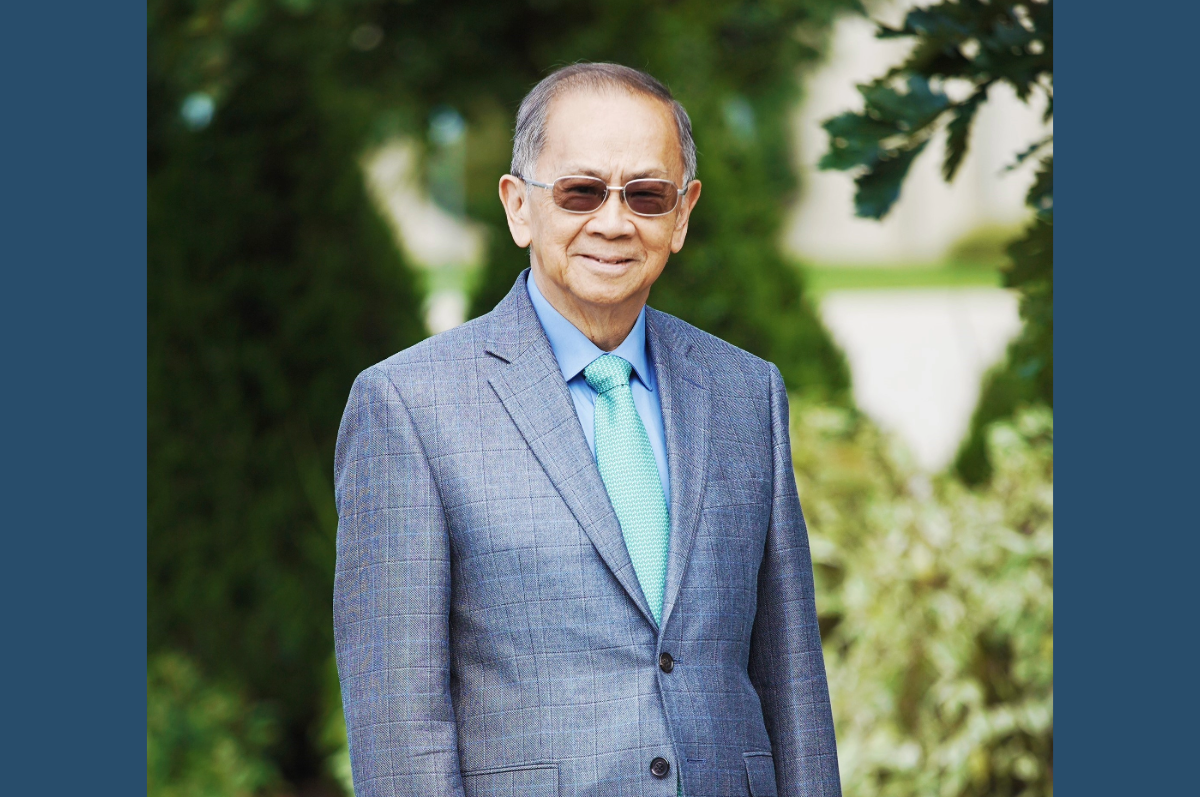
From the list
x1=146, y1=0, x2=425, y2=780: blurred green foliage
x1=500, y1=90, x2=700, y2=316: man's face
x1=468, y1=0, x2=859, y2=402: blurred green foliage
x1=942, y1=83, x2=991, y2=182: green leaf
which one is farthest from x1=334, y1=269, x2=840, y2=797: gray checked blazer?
x1=146, y1=0, x2=425, y2=780: blurred green foliage

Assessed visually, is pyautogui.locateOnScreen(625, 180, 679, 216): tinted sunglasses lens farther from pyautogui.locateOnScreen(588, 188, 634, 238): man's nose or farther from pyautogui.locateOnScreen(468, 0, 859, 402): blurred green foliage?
pyautogui.locateOnScreen(468, 0, 859, 402): blurred green foliage

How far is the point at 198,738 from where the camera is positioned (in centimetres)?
512

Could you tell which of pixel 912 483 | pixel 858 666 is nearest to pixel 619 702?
pixel 858 666

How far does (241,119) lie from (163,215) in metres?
0.56

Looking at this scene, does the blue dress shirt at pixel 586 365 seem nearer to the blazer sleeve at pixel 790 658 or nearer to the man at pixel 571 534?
the man at pixel 571 534

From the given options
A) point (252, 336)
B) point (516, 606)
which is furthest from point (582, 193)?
point (252, 336)

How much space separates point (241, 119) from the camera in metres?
5.81

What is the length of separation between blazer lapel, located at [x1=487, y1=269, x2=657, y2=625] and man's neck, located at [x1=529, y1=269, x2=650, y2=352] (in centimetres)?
5

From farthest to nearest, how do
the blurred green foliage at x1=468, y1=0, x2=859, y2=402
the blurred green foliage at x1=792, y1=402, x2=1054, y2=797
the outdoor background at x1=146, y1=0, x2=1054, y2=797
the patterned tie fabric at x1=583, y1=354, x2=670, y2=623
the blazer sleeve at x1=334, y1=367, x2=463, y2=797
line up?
the blurred green foliage at x1=468, y1=0, x2=859, y2=402 < the outdoor background at x1=146, y1=0, x2=1054, y2=797 < the blurred green foliage at x1=792, y1=402, x2=1054, y2=797 < the patterned tie fabric at x1=583, y1=354, x2=670, y2=623 < the blazer sleeve at x1=334, y1=367, x2=463, y2=797

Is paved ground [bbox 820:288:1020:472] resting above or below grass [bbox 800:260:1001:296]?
below

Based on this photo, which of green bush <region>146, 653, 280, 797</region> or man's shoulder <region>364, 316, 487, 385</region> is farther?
green bush <region>146, 653, 280, 797</region>

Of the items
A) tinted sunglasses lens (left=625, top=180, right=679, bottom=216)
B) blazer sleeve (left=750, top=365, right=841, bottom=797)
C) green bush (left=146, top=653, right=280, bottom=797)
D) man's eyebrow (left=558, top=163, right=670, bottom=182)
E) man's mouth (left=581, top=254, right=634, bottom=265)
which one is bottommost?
green bush (left=146, top=653, right=280, bottom=797)

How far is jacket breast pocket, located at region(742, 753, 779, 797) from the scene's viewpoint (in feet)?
6.75

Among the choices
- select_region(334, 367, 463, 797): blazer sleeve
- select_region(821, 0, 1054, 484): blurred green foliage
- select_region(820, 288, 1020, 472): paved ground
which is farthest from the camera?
select_region(820, 288, 1020, 472): paved ground
